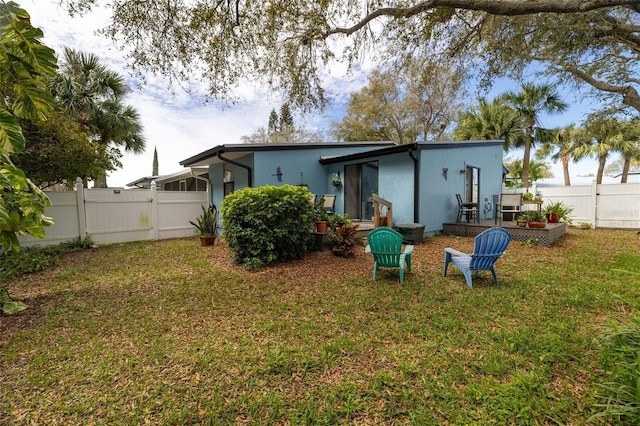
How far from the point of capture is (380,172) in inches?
373

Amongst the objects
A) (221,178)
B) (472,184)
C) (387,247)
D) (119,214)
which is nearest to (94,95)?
(119,214)

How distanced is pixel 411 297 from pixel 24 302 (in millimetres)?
5876

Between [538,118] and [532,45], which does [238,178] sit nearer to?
[532,45]

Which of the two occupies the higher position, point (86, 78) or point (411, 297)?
point (86, 78)

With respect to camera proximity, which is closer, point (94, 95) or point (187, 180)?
point (94, 95)

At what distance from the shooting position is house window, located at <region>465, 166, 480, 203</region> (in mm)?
10406

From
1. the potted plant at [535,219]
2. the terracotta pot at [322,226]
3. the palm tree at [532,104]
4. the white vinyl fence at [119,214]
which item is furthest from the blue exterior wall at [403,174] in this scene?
the palm tree at [532,104]

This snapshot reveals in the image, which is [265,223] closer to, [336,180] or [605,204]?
[336,180]

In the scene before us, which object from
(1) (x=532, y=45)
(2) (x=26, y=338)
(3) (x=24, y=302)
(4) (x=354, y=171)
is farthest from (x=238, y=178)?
(1) (x=532, y=45)

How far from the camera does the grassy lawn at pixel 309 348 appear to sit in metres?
2.03

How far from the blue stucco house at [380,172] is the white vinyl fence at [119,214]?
1475 mm

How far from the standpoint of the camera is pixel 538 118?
15.5 metres

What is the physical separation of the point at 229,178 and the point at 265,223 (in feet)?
18.2

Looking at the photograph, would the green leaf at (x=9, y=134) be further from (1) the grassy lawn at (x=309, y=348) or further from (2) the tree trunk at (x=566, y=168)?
(2) the tree trunk at (x=566, y=168)
